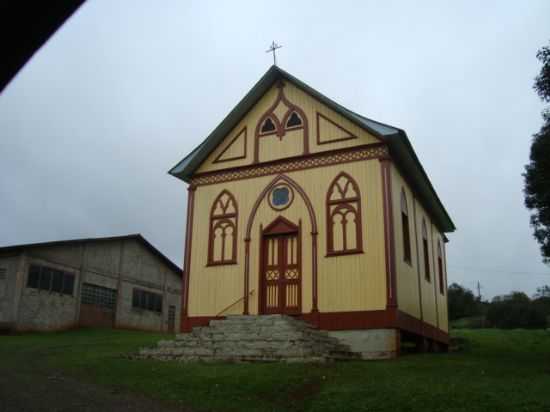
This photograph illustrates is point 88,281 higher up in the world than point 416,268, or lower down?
higher up

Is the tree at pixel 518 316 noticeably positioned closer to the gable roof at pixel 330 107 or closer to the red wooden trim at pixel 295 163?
the gable roof at pixel 330 107

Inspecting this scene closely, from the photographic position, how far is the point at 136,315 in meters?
39.2

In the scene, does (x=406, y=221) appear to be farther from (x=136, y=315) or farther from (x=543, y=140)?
(x=136, y=315)

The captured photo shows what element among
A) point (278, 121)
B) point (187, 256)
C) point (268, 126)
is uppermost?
point (278, 121)

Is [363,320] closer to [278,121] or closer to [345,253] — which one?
[345,253]

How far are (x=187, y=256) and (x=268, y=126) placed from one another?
5.54 meters

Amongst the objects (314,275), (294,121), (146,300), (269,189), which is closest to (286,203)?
(269,189)

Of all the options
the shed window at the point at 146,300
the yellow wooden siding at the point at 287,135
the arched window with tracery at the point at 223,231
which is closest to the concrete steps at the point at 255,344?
the arched window with tracery at the point at 223,231

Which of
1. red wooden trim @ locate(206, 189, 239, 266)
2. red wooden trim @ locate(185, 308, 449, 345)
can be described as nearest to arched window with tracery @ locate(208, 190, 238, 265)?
red wooden trim @ locate(206, 189, 239, 266)

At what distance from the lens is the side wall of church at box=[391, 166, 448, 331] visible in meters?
18.4

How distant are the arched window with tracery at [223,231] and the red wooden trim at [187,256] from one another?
34.4 inches

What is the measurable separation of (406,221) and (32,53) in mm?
19384

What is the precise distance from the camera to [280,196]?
64.8 feet

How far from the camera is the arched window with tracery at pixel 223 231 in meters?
20.0
